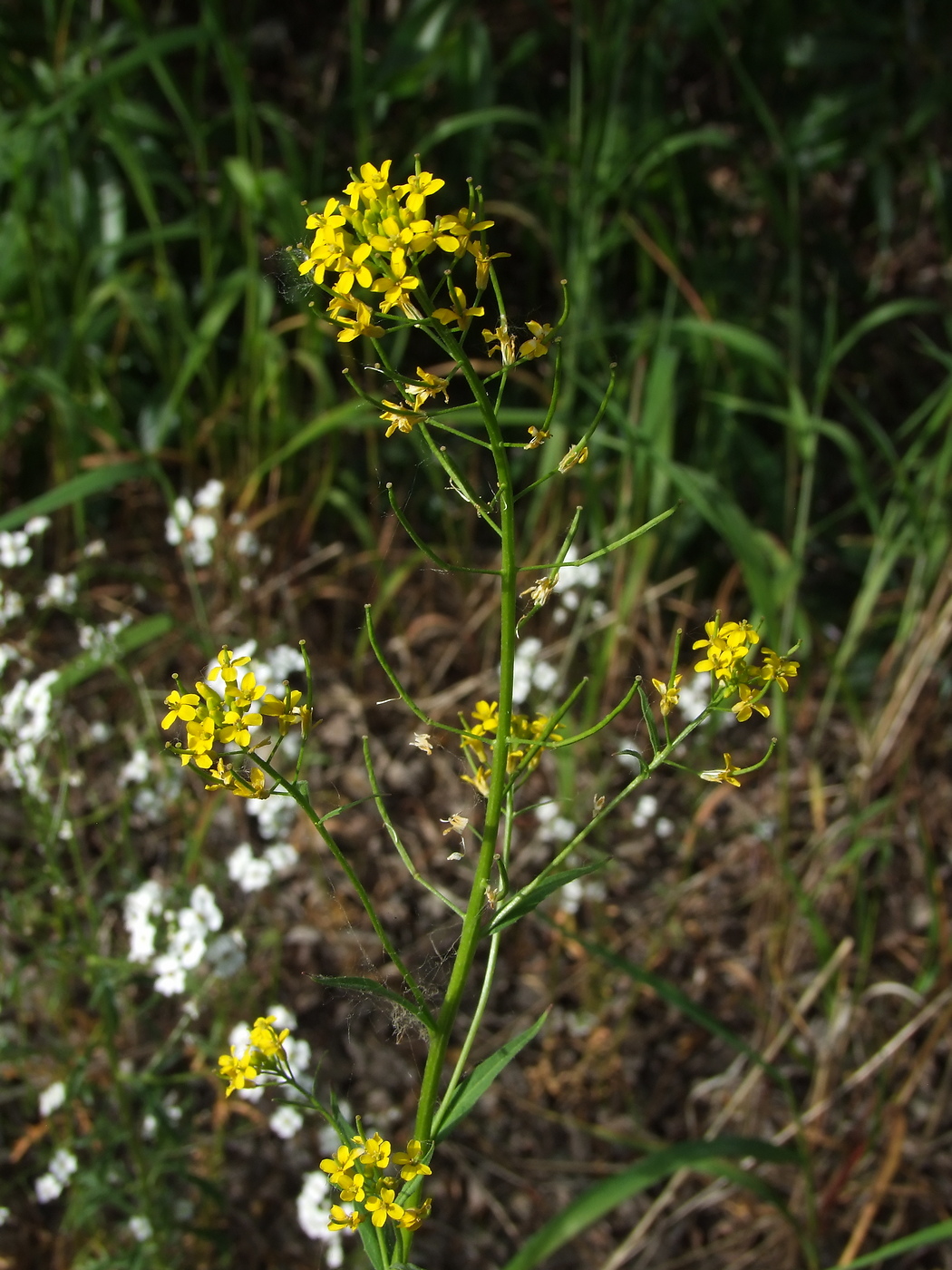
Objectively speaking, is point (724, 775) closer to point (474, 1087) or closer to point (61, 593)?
point (474, 1087)

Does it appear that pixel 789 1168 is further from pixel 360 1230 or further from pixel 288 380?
pixel 288 380

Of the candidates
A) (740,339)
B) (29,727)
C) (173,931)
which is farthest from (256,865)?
(740,339)

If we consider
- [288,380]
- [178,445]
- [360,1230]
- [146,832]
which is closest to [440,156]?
[288,380]

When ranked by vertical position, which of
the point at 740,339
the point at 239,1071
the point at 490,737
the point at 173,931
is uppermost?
the point at 740,339

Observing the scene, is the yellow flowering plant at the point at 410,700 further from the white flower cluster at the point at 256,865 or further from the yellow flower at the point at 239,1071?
the white flower cluster at the point at 256,865

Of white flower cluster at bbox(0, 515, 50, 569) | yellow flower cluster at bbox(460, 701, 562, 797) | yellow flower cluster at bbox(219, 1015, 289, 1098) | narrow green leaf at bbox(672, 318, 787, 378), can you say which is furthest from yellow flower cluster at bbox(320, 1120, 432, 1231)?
narrow green leaf at bbox(672, 318, 787, 378)

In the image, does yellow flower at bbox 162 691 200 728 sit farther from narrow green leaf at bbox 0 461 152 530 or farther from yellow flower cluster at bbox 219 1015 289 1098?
narrow green leaf at bbox 0 461 152 530
